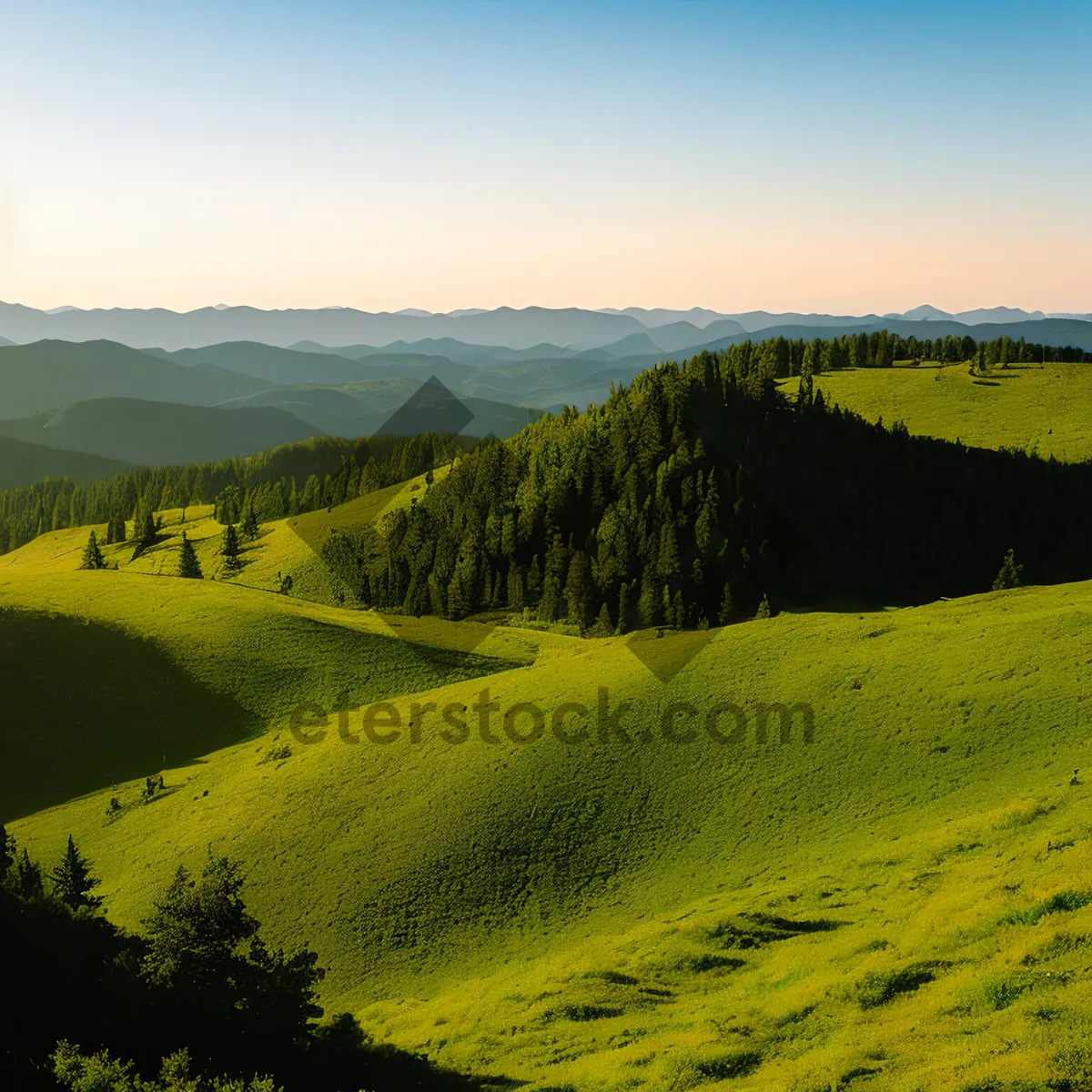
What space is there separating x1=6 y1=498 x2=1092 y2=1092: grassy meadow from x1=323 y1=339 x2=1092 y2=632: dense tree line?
53.1 metres

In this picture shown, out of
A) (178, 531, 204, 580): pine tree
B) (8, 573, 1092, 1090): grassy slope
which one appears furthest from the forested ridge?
(8, 573, 1092, 1090): grassy slope

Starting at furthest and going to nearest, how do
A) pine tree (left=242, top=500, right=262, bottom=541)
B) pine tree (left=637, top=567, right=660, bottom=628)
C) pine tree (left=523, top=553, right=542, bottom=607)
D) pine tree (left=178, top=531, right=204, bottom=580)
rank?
pine tree (left=242, top=500, right=262, bottom=541) < pine tree (left=178, top=531, right=204, bottom=580) < pine tree (left=523, top=553, right=542, bottom=607) < pine tree (left=637, top=567, right=660, bottom=628)

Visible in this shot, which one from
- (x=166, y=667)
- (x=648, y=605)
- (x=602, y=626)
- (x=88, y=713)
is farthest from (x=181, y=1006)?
(x=648, y=605)

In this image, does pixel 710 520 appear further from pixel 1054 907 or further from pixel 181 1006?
pixel 181 1006

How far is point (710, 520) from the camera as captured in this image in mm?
135500

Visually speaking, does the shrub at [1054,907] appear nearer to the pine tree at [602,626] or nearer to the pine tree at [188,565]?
the pine tree at [602,626]

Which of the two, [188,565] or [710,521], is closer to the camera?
[710,521]

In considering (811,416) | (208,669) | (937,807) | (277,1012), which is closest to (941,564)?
(811,416)

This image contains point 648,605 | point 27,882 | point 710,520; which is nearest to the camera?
point 27,882

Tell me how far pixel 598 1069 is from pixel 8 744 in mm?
79510

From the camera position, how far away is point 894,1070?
69.4ft

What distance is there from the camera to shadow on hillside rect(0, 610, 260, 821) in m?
76.2

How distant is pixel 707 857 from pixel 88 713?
73.5 meters

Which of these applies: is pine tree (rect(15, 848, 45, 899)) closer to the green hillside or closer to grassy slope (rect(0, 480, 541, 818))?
the green hillside
